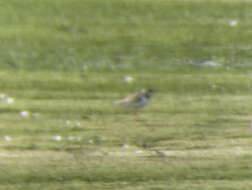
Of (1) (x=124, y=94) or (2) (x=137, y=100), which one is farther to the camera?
(1) (x=124, y=94)

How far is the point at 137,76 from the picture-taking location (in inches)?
71.2

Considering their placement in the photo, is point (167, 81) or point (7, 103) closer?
point (7, 103)

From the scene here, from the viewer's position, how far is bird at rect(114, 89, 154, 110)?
5.28ft

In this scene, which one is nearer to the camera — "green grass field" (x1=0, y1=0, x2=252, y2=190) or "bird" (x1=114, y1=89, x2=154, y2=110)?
"green grass field" (x1=0, y1=0, x2=252, y2=190)

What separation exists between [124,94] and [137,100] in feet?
0.43

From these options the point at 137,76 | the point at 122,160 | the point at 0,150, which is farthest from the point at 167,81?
the point at 0,150

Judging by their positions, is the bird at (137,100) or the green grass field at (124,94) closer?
the green grass field at (124,94)

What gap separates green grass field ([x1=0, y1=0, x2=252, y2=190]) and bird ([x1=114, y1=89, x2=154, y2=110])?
2 centimetres

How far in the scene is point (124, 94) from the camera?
1733 millimetres

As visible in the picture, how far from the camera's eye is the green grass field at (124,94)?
1.37 m

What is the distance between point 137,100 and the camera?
1609 mm

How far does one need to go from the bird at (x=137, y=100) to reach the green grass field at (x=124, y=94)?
0.02 m

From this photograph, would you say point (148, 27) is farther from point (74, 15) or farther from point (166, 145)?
point (166, 145)

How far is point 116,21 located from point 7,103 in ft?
1.89
